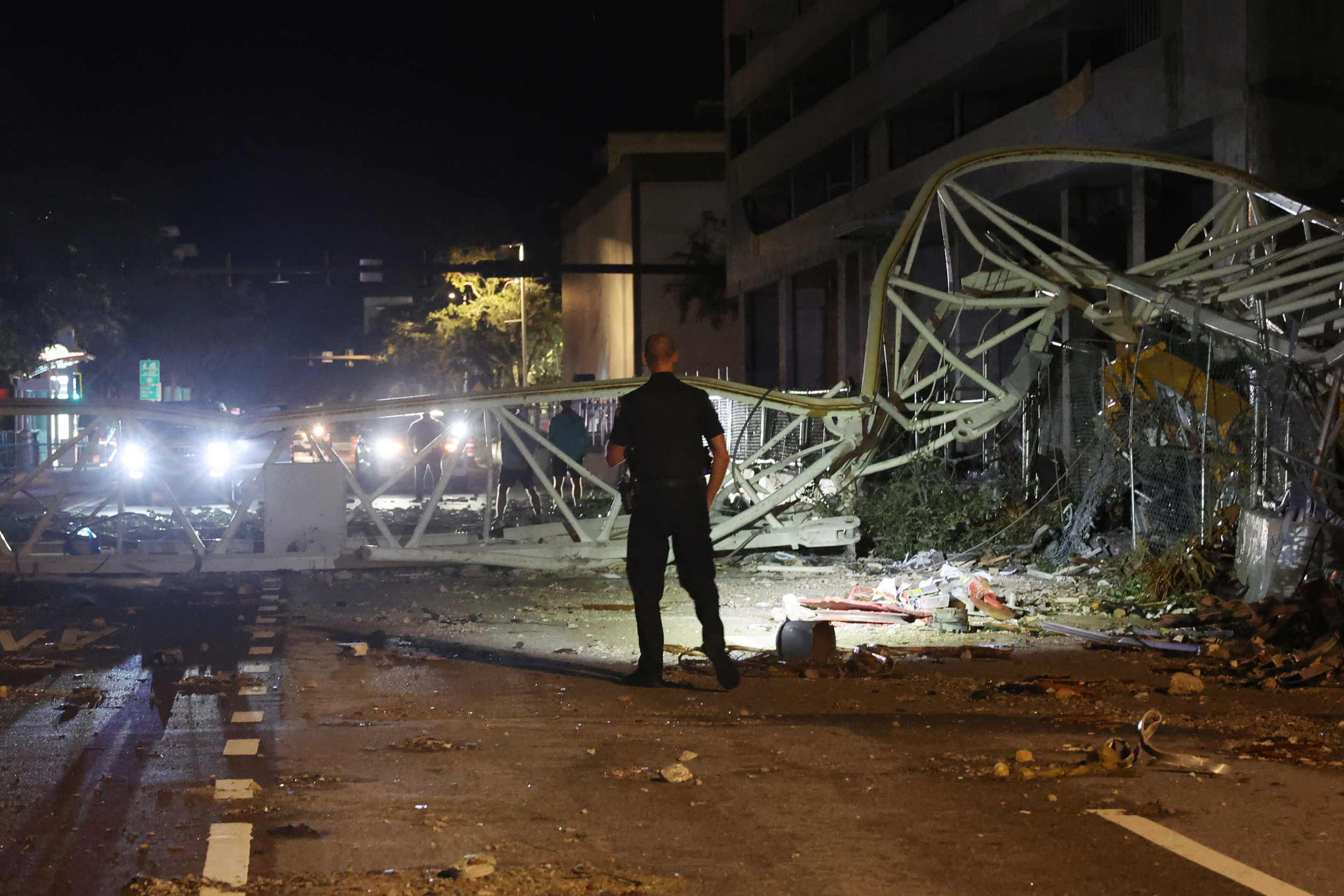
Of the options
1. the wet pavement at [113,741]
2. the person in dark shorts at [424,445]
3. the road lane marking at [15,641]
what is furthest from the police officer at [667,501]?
the person in dark shorts at [424,445]

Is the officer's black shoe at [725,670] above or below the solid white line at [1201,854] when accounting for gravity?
above

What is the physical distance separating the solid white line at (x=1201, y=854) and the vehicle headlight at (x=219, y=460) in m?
20.6

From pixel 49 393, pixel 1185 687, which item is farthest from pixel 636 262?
pixel 1185 687

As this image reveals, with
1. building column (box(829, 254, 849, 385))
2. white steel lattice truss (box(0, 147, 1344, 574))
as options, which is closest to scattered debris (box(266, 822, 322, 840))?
white steel lattice truss (box(0, 147, 1344, 574))

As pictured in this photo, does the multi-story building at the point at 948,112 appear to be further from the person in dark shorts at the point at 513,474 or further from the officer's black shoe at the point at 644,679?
the officer's black shoe at the point at 644,679

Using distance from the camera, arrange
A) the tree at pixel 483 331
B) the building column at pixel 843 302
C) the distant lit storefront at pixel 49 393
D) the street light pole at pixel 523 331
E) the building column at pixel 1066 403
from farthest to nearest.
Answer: the tree at pixel 483 331
the street light pole at pixel 523 331
the distant lit storefront at pixel 49 393
the building column at pixel 843 302
the building column at pixel 1066 403

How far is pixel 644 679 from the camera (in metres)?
7.50

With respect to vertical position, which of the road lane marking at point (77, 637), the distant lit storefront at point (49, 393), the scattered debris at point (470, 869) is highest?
the distant lit storefront at point (49, 393)

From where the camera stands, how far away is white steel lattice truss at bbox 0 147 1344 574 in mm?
12297

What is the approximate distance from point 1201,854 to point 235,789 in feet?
11.2

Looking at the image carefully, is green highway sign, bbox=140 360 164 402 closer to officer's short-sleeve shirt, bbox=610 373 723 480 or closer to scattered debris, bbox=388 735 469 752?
officer's short-sleeve shirt, bbox=610 373 723 480

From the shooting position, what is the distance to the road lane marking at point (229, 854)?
4195mm

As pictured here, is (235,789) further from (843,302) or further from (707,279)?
(707,279)

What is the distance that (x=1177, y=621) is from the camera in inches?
395
